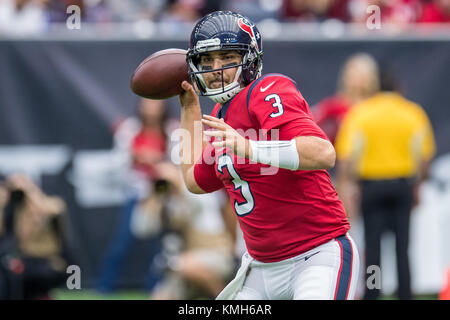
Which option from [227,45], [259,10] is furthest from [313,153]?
[259,10]

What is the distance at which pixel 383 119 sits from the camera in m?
6.74

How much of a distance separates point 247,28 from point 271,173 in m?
0.70

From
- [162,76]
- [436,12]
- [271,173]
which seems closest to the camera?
[271,173]

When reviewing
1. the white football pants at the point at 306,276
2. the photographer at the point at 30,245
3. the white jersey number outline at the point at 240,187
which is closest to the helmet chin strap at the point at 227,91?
the white jersey number outline at the point at 240,187

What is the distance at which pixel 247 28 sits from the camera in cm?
368

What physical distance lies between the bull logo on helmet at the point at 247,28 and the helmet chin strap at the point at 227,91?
0.54ft

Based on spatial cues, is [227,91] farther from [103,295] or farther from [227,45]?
[103,295]

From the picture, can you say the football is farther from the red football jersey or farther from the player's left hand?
the player's left hand

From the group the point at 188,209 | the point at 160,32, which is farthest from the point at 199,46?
the point at 160,32

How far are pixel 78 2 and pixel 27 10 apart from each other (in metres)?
0.63

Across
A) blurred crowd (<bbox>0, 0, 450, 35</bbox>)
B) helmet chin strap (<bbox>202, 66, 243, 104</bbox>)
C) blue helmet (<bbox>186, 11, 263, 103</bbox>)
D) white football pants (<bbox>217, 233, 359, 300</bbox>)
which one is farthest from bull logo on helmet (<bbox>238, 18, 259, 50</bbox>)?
blurred crowd (<bbox>0, 0, 450, 35</bbox>)

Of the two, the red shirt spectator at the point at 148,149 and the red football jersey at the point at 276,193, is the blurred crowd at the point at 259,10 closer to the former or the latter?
the red shirt spectator at the point at 148,149

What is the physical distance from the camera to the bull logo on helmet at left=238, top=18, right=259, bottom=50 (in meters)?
3.66
